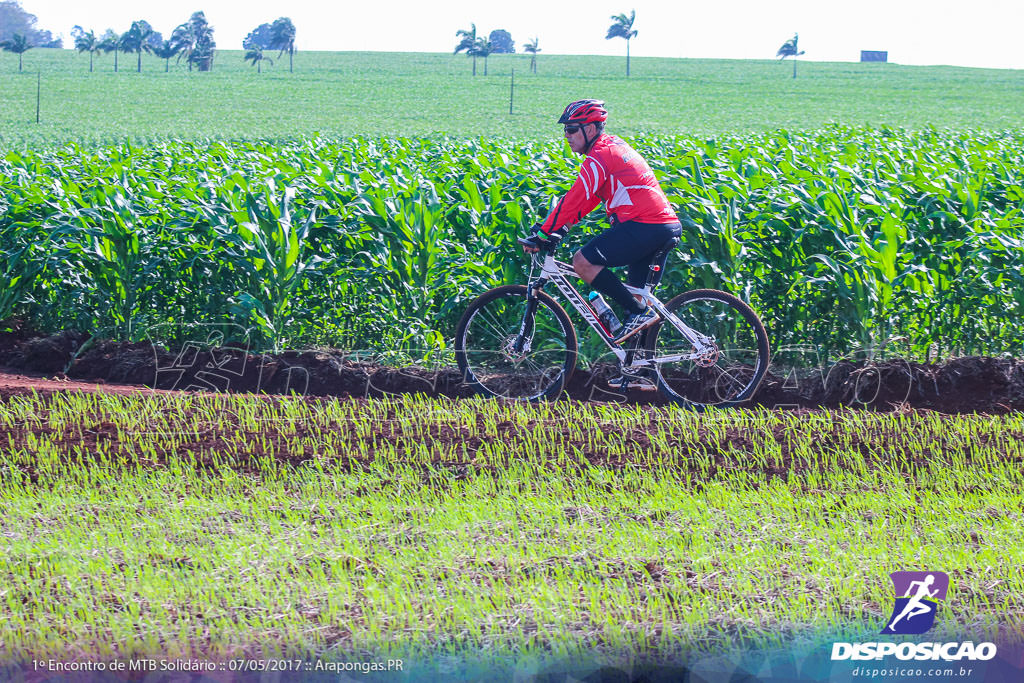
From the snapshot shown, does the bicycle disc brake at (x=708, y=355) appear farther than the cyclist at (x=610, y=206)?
Yes

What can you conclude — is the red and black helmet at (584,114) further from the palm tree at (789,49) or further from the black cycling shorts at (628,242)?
the palm tree at (789,49)

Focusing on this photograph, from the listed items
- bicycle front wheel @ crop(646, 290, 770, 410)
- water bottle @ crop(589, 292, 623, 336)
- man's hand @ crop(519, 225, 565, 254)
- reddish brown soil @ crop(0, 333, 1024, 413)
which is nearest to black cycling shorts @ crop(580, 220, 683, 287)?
man's hand @ crop(519, 225, 565, 254)

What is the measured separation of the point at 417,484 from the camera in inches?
208

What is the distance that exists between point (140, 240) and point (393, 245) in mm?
2184

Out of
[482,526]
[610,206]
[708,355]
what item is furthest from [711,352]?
[482,526]

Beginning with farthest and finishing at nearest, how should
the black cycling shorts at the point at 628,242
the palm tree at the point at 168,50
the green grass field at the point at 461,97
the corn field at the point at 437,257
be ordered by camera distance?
the palm tree at the point at 168,50 < the green grass field at the point at 461,97 < the corn field at the point at 437,257 < the black cycling shorts at the point at 628,242

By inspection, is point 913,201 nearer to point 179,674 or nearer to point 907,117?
point 179,674

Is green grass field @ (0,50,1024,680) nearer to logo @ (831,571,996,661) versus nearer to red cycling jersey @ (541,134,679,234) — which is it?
logo @ (831,571,996,661)

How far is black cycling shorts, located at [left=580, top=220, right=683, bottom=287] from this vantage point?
6.56 m

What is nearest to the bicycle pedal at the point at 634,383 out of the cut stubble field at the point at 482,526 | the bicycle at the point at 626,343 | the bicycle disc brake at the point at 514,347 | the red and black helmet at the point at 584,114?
the bicycle at the point at 626,343

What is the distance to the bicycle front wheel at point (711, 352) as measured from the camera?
6898mm

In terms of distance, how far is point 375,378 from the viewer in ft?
25.1

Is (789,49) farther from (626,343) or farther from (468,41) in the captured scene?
(626,343)

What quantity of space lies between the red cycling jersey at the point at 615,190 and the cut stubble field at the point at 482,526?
51.4 inches
